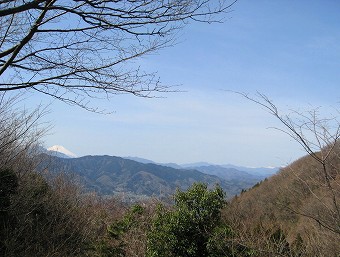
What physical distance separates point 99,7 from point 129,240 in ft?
35.5

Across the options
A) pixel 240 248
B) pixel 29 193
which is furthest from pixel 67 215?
pixel 240 248

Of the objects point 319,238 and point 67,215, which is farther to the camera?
point 67,215

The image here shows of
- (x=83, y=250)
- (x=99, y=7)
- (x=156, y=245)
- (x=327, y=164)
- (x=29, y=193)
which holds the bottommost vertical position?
(x=83, y=250)

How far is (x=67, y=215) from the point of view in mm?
13750

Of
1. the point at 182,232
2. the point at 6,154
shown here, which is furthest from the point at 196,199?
the point at 6,154

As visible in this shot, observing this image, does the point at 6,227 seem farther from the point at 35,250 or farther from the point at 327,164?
the point at 327,164

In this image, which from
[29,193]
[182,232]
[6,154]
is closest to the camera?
[6,154]

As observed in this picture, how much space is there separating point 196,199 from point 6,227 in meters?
5.54

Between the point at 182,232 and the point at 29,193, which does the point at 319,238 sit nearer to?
the point at 182,232

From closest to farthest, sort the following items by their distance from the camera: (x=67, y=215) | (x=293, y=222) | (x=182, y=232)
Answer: (x=182, y=232), (x=67, y=215), (x=293, y=222)

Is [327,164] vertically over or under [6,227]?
over

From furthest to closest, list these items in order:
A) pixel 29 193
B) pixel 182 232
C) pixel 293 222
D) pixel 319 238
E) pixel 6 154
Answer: pixel 293 222, pixel 29 193, pixel 182 232, pixel 6 154, pixel 319 238

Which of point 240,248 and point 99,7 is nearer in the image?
point 99,7

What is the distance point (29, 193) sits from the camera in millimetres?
11820
